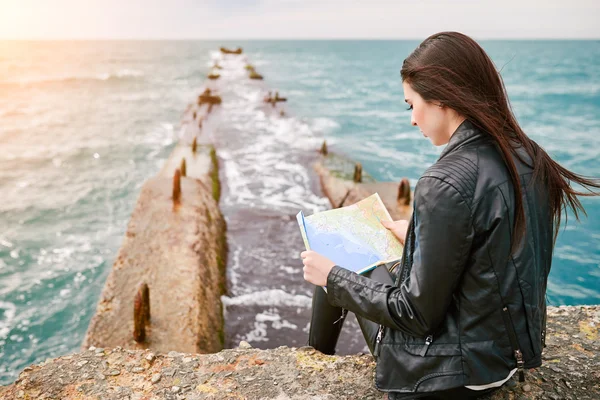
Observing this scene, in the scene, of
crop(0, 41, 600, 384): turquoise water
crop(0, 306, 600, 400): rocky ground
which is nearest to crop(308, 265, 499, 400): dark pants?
crop(0, 306, 600, 400): rocky ground

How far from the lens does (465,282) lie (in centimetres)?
173

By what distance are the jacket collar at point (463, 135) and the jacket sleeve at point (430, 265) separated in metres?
0.22

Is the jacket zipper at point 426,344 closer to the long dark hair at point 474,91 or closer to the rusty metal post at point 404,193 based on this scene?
the long dark hair at point 474,91

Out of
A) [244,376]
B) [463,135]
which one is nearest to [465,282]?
[463,135]

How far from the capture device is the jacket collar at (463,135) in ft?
5.70

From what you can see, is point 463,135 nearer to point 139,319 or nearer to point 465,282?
point 465,282

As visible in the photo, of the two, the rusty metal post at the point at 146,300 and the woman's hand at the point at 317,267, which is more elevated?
the woman's hand at the point at 317,267

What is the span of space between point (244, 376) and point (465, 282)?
1522 millimetres

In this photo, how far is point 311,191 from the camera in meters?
12.7

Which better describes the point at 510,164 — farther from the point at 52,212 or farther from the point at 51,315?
the point at 52,212

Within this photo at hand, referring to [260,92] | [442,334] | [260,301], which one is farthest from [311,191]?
[260,92]

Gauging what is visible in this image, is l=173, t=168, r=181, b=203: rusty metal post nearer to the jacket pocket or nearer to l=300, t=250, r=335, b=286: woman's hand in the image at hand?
l=300, t=250, r=335, b=286: woman's hand

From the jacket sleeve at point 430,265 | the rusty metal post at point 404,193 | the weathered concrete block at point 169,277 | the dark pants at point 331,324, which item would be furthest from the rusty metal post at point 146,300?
the rusty metal post at point 404,193

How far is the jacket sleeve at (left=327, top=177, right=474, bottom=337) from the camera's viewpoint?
1594mm
